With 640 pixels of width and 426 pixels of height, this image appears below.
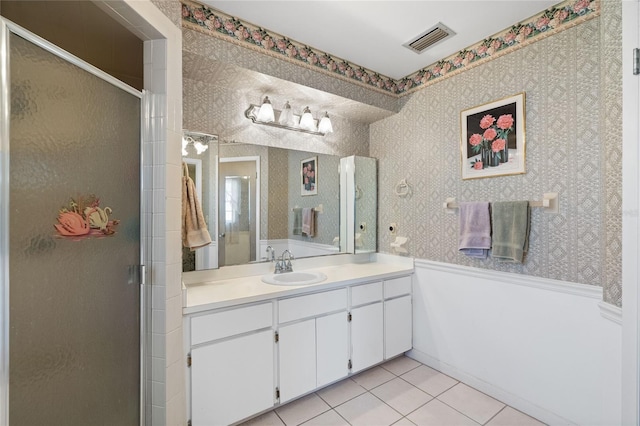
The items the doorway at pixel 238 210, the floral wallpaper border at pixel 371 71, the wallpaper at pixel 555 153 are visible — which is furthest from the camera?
the doorway at pixel 238 210

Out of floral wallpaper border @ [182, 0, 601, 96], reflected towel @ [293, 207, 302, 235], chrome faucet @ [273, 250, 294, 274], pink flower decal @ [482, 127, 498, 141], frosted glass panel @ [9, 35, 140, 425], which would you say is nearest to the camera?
frosted glass panel @ [9, 35, 140, 425]

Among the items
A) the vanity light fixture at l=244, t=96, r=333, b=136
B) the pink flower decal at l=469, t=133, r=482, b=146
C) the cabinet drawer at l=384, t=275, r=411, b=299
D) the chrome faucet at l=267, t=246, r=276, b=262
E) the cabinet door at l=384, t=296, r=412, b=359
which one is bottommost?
the cabinet door at l=384, t=296, r=412, b=359

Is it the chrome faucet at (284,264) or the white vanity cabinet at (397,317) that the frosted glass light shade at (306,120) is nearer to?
the chrome faucet at (284,264)

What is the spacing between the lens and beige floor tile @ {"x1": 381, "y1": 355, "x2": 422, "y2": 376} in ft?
7.67

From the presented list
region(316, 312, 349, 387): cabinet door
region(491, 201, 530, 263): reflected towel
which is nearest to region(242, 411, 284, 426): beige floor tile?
region(316, 312, 349, 387): cabinet door

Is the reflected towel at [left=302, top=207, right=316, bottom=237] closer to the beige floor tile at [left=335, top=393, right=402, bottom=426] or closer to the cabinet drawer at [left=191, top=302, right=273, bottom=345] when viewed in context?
the cabinet drawer at [left=191, top=302, right=273, bottom=345]

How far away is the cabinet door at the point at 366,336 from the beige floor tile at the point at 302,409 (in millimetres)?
331

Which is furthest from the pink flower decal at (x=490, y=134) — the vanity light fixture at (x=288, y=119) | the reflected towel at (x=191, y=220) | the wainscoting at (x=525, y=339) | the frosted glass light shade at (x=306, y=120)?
the reflected towel at (x=191, y=220)

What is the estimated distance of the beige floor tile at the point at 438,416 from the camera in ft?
5.71

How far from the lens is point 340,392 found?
205 cm

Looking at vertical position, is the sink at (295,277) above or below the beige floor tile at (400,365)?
above

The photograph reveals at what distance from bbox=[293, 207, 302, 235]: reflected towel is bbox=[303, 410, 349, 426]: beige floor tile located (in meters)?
1.30

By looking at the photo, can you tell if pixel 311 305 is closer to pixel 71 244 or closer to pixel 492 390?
pixel 71 244

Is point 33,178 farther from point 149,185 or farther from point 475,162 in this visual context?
point 475,162
